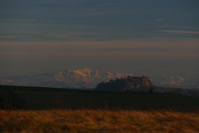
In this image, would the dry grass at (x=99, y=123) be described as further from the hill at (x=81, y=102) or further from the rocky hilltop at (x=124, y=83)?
the rocky hilltop at (x=124, y=83)

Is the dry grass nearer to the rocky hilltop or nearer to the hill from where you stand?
the hill

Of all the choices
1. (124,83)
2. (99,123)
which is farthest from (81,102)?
(124,83)

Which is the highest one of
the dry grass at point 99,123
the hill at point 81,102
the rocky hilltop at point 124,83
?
the dry grass at point 99,123

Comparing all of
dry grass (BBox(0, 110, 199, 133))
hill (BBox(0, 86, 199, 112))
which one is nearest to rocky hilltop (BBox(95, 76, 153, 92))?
hill (BBox(0, 86, 199, 112))

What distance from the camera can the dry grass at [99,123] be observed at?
525 inches

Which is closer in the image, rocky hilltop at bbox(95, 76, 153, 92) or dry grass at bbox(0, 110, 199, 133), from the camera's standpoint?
dry grass at bbox(0, 110, 199, 133)

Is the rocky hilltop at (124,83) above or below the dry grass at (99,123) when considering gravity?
below

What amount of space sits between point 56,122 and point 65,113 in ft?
9.26

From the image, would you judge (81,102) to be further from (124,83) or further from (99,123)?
(124,83)

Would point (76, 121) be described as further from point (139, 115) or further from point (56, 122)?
point (139, 115)

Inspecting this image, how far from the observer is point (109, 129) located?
1352cm

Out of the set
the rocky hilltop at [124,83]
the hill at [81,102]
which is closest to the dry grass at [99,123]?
the hill at [81,102]

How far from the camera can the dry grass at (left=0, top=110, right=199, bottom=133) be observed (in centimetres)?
1334

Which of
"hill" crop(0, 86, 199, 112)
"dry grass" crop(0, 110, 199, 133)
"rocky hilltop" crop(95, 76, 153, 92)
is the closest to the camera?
"dry grass" crop(0, 110, 199, 133)
